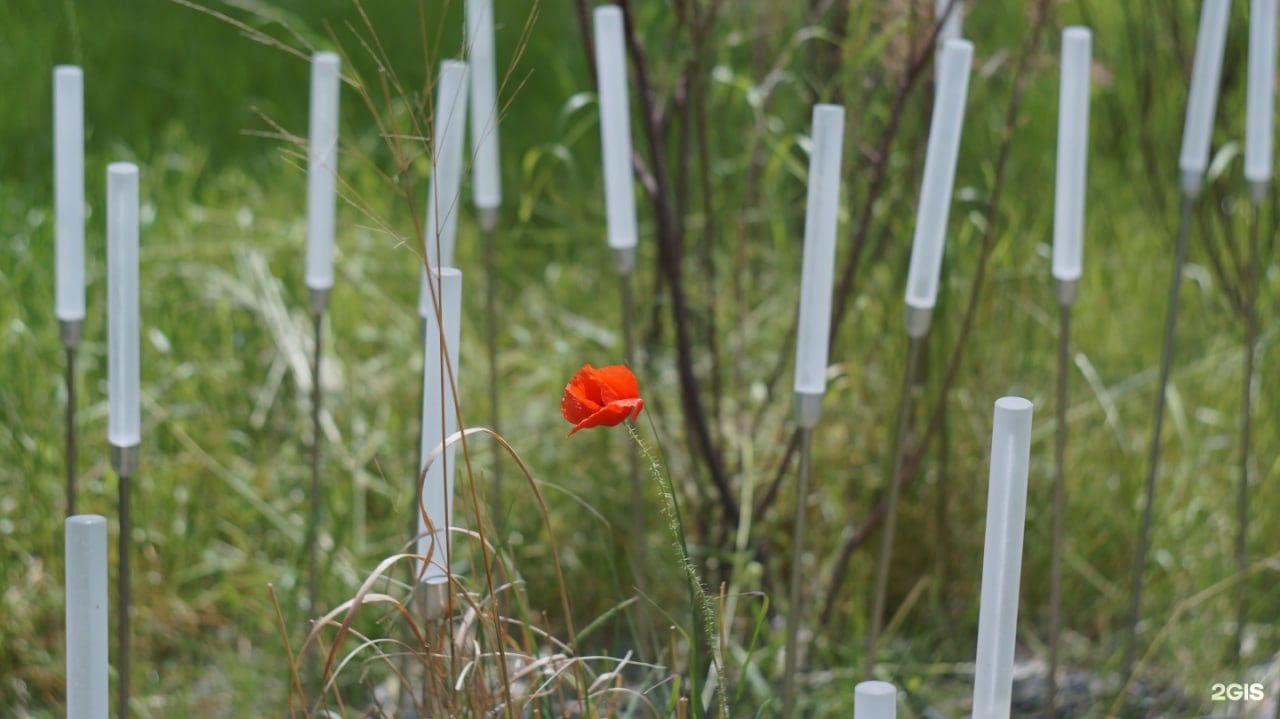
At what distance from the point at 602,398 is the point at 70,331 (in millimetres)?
671

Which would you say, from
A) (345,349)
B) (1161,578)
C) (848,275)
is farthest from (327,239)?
(1161,578)

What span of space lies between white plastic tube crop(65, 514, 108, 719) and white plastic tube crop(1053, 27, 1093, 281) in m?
0.85

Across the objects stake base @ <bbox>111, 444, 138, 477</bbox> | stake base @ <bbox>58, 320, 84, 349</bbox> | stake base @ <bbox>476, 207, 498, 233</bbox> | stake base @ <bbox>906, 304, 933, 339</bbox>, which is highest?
stake base @ <bbox>476, 207, 498, 233</bbox>

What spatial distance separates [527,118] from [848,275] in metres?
1.61

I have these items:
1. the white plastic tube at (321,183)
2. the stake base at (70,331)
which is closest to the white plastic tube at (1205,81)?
the white plastic tube at (321,183)

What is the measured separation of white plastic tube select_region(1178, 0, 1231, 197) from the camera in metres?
1.43

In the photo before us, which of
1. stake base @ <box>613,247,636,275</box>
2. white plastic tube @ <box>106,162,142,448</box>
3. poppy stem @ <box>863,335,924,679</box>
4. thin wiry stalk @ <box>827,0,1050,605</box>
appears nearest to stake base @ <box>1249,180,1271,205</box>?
thin wiry stalk @ <box>827,0,1050,605</box>

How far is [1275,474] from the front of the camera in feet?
5.94

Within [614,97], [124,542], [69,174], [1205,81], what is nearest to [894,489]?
[614,97]

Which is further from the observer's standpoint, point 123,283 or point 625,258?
→ point 625,258

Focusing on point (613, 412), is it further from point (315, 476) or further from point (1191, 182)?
point (1191, 182)

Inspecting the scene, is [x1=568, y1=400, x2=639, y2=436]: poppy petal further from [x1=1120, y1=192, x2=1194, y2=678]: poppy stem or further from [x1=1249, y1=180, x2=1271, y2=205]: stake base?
[x1=1249, y1=180, x2=1271, y2=205]: stake base

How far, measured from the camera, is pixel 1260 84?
56.7 inches

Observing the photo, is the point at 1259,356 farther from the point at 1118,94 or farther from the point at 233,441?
the point at 233,441
